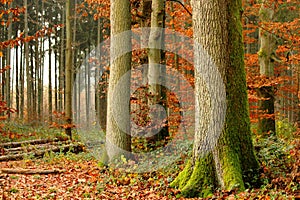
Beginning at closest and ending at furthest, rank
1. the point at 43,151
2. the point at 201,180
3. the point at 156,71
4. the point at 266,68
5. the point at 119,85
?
1. the point at 201,180
2. the point at 119,85
3. the point at 156,71
4. the point at 43,151
5. the point at 266,68

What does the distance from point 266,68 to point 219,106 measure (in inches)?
295

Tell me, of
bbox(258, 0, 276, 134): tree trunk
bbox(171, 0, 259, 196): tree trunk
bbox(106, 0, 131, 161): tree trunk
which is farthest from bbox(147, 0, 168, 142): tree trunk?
bbox(171, 0, 259, 196): tree trunk

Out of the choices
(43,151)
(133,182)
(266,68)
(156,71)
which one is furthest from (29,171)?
(266,68)

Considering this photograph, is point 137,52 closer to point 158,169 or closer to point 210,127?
point 158,169

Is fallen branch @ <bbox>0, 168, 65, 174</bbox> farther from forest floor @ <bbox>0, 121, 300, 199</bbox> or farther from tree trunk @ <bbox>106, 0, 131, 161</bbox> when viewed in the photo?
tree trunk @ <bbox>106, 0, 131, 161</bbox>

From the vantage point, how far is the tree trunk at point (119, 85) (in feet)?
30.5

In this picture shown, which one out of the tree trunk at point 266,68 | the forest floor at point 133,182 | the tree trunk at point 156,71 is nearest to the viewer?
the forest floor at point 133,182

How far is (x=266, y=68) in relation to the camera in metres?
13.3

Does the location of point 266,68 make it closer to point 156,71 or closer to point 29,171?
point 156,71

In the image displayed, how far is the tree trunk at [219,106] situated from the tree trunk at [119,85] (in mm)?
2881

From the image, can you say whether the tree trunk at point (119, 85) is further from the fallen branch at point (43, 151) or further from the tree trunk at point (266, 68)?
the tree trunk at point (266, 68)

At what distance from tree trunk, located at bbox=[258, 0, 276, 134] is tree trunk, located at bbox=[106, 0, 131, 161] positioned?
5.91 meters

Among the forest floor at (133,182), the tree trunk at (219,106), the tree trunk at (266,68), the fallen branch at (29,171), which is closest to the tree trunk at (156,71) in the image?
the forest floor at (133,182)

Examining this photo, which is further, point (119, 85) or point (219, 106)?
point (119, 85)
